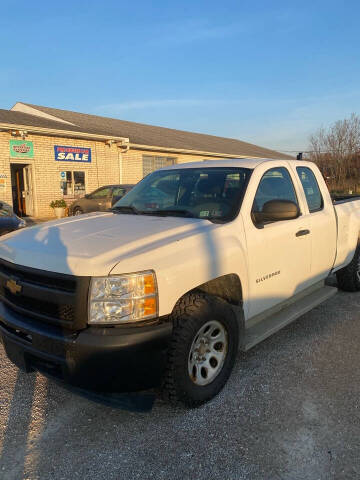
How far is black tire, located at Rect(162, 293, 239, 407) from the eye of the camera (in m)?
2.57

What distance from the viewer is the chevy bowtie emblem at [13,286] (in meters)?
2.73

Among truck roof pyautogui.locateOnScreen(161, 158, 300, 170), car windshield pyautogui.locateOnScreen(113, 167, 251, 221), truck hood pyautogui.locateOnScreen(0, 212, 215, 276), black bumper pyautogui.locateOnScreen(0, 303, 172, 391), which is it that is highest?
truck roof pyautogui.locateOnScreen(161, 158, 300, 170)

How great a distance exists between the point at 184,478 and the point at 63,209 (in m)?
15.5

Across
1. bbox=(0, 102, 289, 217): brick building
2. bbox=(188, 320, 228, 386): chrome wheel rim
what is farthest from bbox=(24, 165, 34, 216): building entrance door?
bbox=(188, 320, 228, 386): chrome wheel rim

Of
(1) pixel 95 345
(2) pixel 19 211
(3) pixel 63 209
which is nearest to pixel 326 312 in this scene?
(1) pixel 95 345

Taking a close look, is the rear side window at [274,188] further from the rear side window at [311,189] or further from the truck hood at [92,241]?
the truck hood at [92,241]

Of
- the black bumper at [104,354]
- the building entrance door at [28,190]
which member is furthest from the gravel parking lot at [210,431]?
the building entrance door at [28,190]

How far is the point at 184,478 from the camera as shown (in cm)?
218

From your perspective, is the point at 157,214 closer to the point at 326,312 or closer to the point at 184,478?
the point at 184,478

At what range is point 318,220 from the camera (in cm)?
420

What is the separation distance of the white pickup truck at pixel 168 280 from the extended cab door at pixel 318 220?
5cm

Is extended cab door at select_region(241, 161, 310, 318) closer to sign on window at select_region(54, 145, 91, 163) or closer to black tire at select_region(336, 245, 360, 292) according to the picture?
black tire at select_region(336, 245, 360, 292)

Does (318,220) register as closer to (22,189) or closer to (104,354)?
(104,354)

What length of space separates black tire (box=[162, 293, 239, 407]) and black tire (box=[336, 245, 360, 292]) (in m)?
3.14
